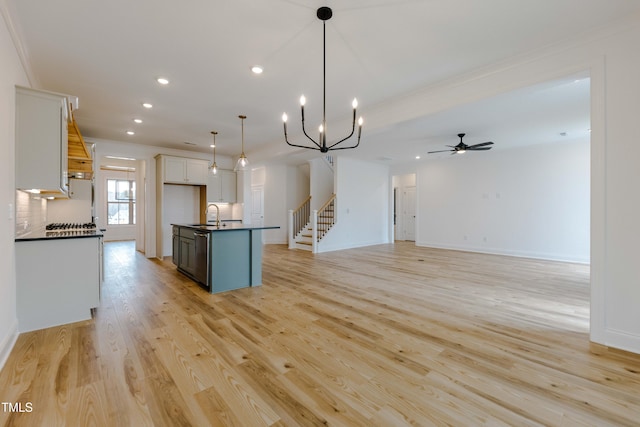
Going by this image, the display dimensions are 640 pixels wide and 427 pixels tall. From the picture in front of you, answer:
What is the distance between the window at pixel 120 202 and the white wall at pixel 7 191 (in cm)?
879

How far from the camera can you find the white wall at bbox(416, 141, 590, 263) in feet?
21.9

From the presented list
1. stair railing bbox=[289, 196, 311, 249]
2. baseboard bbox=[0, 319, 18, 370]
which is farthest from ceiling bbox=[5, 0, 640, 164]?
stair railing bbox=[289, 196, 311, 249]

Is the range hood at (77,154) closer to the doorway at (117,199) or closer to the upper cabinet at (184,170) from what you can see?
the upper cabinet at (184,170)

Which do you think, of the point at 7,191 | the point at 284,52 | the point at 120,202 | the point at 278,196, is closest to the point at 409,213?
the point at 278,196

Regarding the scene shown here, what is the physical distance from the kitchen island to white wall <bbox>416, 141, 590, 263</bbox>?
21.4ft

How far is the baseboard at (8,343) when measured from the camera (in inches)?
86.3

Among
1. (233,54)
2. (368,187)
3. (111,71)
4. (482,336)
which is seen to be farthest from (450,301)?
(368,187)

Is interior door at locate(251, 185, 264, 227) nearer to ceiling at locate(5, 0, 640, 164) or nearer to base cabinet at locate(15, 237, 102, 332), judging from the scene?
ceiling at locate(5, 0, 640, 164)

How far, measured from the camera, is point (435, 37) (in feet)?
9.21

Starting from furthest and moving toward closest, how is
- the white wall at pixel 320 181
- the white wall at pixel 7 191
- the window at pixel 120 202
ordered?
1. the window at pixel 120 202
2. the white wall at pixel 320 181
3. the white wall at pixel 7 191

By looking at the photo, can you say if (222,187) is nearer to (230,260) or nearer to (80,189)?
(80,189)

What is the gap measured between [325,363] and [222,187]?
7162 mm

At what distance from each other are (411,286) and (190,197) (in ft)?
21.4

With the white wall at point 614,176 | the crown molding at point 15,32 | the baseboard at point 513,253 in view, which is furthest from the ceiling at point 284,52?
the baseboard at point 513,253
